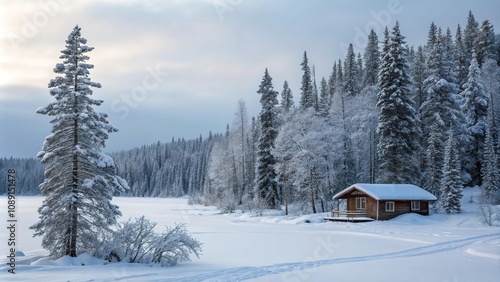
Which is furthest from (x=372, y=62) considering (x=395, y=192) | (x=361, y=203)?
(x=395, y=192)

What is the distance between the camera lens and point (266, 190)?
173 ft

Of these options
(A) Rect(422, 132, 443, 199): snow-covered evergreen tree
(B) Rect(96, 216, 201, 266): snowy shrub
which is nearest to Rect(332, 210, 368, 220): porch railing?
(A) Rect(422, 132, 443, 199): snow-covered evergreen tree

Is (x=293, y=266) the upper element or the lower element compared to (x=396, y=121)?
lower

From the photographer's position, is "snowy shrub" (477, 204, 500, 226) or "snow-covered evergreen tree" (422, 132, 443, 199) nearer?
"snowy shrub" (477, 204, 500, 226)

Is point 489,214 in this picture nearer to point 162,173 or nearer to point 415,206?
point 415,206

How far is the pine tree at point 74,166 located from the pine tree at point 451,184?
113 feet

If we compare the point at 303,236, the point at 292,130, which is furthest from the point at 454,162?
the point at 303,236

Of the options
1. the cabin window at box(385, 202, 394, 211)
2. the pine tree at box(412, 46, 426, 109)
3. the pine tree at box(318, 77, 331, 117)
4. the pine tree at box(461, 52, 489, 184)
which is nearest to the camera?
the cabin window at box(385, 202, 394, 211)

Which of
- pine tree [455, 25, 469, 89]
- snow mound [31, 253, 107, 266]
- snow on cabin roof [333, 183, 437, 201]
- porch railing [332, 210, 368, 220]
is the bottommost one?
porch railing [332, 210, 368, 220]

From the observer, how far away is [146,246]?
17578 mm

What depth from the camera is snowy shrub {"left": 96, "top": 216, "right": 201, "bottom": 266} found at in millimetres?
16919

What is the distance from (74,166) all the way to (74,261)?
4.24m

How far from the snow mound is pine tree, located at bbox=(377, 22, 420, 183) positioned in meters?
33.2

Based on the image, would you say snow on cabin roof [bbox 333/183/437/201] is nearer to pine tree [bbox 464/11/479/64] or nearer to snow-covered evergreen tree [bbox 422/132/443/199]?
snow-covered evergreen tree [bbox 422/132/443/199]
